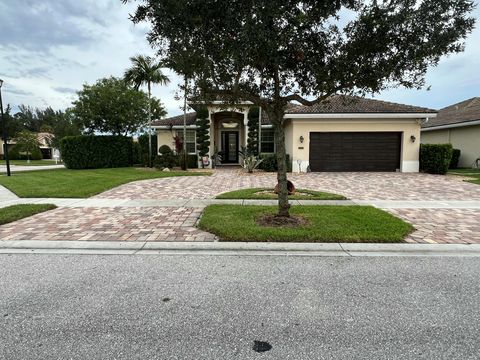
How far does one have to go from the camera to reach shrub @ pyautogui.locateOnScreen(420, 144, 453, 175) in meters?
15.3

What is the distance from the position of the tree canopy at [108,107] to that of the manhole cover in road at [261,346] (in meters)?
23.6

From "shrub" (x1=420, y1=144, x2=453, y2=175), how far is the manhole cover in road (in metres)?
16.7

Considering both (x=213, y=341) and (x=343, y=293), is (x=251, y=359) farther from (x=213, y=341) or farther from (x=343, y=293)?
(x=343, y=293)

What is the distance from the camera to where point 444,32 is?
4.79 m

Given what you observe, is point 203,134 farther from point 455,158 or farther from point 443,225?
point 455,158

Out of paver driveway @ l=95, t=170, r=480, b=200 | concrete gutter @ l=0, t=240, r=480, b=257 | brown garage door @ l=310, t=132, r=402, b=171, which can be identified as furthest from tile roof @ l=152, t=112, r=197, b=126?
concrete gutter @ l=0, t=240, r=480, b=257

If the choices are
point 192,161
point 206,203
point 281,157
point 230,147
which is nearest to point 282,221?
point 281,157

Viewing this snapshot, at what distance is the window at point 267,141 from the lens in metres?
20.4

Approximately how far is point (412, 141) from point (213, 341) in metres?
17.9

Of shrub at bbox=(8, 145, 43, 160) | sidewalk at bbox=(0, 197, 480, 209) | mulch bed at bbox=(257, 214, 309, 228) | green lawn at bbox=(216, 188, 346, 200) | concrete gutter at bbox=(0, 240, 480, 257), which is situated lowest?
concrete gutter at bbox=(0, 240, 480, 257)

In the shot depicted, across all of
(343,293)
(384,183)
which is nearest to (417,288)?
(343,293)

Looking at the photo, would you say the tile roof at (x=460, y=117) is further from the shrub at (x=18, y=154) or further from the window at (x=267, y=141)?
the shrub at (x=18, y=154)

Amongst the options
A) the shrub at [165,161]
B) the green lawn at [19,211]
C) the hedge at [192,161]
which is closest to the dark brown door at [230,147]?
the hedge at [192,161]

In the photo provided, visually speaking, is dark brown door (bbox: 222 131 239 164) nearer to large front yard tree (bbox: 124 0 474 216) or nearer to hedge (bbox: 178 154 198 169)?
hedge (bbox: 178 154 198 169)
